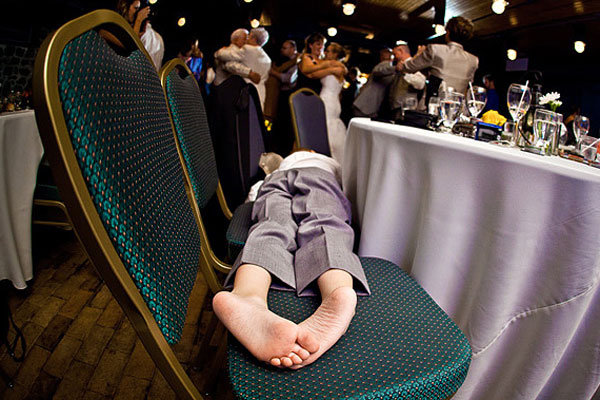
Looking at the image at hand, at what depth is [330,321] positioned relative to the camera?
1.88ft

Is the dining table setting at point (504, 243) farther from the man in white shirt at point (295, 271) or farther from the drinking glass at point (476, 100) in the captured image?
the drinking glass at point (476, 100)

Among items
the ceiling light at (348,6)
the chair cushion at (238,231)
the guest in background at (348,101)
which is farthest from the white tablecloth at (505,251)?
the ceiling light at (348,6)

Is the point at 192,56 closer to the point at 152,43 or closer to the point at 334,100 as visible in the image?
the point at 152,43

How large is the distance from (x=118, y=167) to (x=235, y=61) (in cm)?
325

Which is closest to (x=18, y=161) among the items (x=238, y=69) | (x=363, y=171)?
(x=363, y=171)

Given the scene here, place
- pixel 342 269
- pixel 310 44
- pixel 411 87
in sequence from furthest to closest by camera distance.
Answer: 1. pixel 310 44
2. pixel 411 87
3. pixel 342 269

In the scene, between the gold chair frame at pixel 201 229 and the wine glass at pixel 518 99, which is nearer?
the gold chair frame at pixel 201 229

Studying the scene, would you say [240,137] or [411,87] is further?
[411,87]

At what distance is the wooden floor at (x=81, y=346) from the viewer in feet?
3.43

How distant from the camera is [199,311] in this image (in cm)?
145

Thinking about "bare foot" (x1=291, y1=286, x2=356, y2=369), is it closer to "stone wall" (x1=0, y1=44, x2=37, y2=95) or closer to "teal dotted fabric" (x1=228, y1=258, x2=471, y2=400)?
"teal dotted fabric" (x1=228, y1=258, x2=471, y2=400)

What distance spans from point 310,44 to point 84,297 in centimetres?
311

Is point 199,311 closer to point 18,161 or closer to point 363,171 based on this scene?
point 363,171

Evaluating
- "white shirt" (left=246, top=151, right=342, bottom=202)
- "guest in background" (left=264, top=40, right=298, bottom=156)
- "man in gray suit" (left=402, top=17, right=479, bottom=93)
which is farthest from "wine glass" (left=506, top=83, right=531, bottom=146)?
"guest in background" (left=264, top=40, right=298, bottom=156)
